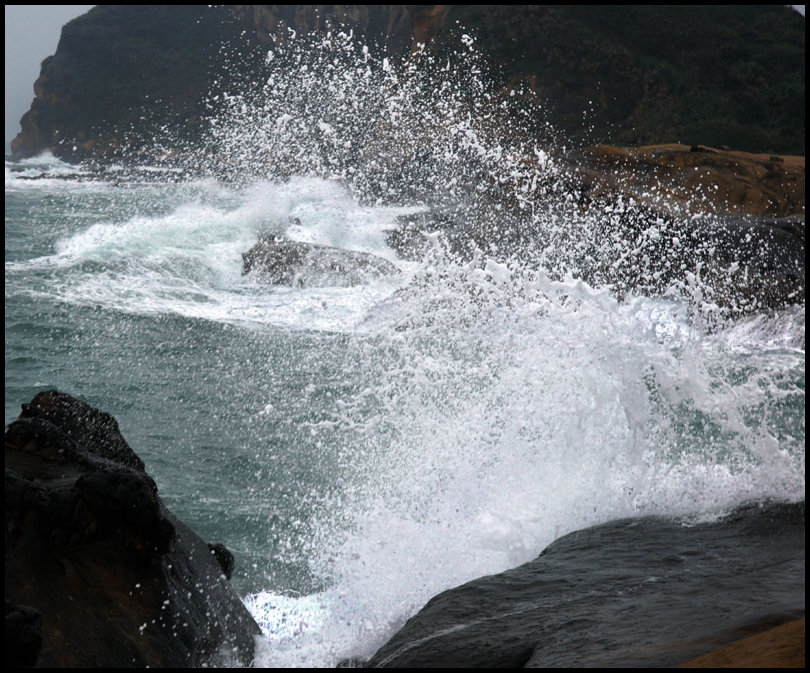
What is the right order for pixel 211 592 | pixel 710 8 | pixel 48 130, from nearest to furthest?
pixel 211 592 → pixel 710 8 → pixel 48 130

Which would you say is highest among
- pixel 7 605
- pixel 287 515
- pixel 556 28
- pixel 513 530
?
pixel 556 28

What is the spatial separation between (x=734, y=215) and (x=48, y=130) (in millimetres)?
55041

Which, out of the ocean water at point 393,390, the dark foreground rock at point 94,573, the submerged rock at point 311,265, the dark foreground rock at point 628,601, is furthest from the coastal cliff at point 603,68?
the dark foreground rock at point 94,573

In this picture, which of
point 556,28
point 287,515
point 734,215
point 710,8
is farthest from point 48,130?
point 287,515

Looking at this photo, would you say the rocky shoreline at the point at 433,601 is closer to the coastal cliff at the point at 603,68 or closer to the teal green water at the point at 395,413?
the teal green water at the point at 395,413

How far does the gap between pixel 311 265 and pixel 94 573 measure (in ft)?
35.7

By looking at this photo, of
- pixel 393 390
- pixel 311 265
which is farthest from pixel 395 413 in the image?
pixel 311 265

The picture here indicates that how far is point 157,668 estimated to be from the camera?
8.71 ft

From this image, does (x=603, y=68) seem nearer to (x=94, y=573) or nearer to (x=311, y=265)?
(x=311, y=265)

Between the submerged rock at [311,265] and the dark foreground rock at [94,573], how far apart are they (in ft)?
32.1

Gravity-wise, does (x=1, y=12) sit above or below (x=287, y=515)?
above

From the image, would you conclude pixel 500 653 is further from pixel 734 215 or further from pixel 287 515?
pixel 734 215

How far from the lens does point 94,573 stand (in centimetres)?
270

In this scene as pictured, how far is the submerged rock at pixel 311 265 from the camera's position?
1308 cm
